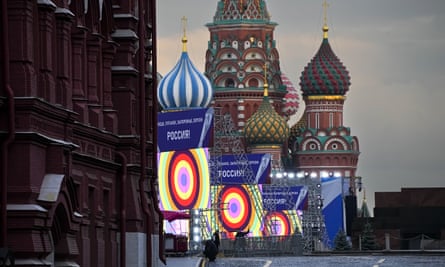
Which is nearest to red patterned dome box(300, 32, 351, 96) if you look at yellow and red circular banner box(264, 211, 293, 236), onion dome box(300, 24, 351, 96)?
onion dome box(300, 24, 351, 96)

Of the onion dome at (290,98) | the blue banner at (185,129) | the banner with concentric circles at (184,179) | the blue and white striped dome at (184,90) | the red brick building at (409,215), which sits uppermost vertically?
the onion dome at (290,98)

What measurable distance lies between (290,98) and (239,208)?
79083 millimetres

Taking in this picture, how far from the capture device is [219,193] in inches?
4146

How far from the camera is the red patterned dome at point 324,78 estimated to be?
17500 centimetres

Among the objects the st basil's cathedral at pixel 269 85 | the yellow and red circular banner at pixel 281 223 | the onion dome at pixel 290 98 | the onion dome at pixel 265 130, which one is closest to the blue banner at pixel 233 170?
the yellow and red circular banner at pixel 281 223

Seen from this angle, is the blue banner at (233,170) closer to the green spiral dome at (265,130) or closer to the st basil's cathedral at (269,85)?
the green spiral dome at (265,130)

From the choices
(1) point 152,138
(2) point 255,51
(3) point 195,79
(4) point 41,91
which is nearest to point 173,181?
(3) point 195,79

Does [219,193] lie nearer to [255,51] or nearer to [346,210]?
[346,210]

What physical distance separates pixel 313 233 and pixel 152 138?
82415mm

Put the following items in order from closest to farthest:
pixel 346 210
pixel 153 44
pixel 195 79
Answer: pixel 153 44
pixel 195 79
pixel 346 210

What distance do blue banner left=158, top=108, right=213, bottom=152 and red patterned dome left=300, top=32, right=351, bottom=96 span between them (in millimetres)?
82420

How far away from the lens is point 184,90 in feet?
396

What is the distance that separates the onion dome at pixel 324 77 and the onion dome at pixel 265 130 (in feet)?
29.1

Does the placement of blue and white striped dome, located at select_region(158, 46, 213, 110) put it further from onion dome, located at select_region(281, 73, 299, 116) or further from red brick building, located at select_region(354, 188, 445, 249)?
onion dome, located at select_region(281, 73, 299, 116)
